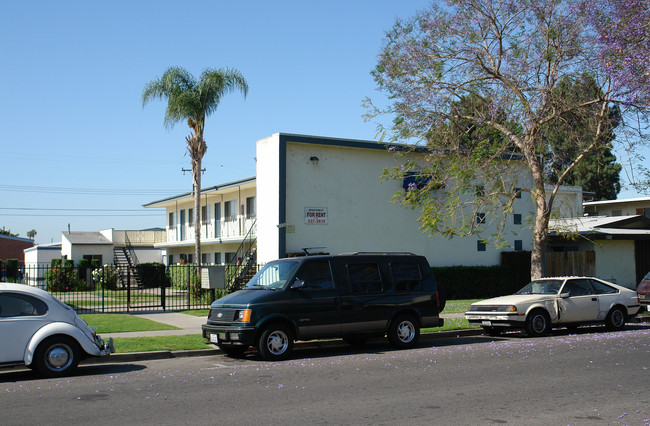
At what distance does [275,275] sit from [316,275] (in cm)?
84

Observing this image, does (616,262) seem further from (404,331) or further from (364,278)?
(364,278)

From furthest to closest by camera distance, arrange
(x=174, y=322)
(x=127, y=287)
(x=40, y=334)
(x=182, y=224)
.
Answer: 1. (x=182, y=224)
2. (x=127, y=287)
3. (x=174, y=322)
4. (x=40, y=334)

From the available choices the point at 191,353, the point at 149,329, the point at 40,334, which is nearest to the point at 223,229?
the point at 149,329

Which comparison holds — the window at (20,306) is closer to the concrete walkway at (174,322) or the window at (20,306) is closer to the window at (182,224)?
the concrete walkway at (174,322)

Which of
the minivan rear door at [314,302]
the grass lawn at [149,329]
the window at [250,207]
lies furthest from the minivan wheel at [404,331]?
the window at [250,207]

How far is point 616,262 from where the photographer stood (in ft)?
99.4

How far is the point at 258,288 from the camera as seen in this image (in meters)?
12.5

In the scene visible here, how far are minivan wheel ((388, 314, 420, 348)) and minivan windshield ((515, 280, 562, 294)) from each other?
14.4ft

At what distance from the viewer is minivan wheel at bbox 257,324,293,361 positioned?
11.7 metres

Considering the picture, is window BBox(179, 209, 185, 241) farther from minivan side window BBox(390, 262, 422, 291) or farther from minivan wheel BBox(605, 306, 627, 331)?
minivan wheel BBox(605, 306, 627, 331)

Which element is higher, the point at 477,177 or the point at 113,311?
the point at 477,177

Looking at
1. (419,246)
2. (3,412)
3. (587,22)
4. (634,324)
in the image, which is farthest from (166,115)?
(3,412)

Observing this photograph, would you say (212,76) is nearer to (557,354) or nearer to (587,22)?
(587,22)

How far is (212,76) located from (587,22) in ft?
59.8
